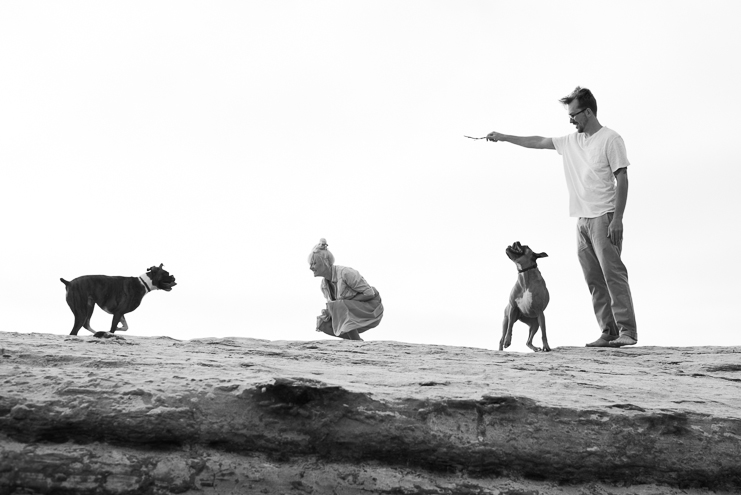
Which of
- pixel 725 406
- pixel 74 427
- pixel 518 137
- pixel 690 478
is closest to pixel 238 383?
pixel 74 427

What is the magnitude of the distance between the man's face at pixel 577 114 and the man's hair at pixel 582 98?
→ 32 mm

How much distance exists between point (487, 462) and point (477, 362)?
173 centimetres

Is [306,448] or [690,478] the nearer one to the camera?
[306,448]

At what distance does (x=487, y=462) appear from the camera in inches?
145

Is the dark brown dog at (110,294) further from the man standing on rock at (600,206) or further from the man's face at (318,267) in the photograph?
the man standing on rock at (600,206)

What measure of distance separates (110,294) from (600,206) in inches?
184

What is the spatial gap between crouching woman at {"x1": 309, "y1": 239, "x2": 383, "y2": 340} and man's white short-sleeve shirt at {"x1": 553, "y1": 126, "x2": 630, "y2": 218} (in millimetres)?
2616

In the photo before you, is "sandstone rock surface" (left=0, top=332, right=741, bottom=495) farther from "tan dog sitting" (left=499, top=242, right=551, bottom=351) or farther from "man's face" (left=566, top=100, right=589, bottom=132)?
"man's face" (left=566, top=100, right=589, bottom=132)

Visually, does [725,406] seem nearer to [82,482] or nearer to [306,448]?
[306,448]

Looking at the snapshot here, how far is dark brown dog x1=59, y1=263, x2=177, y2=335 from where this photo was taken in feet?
24.6

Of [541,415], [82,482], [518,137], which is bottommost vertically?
[82,482]

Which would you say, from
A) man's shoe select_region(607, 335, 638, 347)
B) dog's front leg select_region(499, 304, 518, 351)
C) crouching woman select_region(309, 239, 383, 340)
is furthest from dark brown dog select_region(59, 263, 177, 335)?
man's shoe select_region(607, 335, 638, 347)

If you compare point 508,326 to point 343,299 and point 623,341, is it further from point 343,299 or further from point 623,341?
point 343,299

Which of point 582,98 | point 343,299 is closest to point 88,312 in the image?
point 343,299
